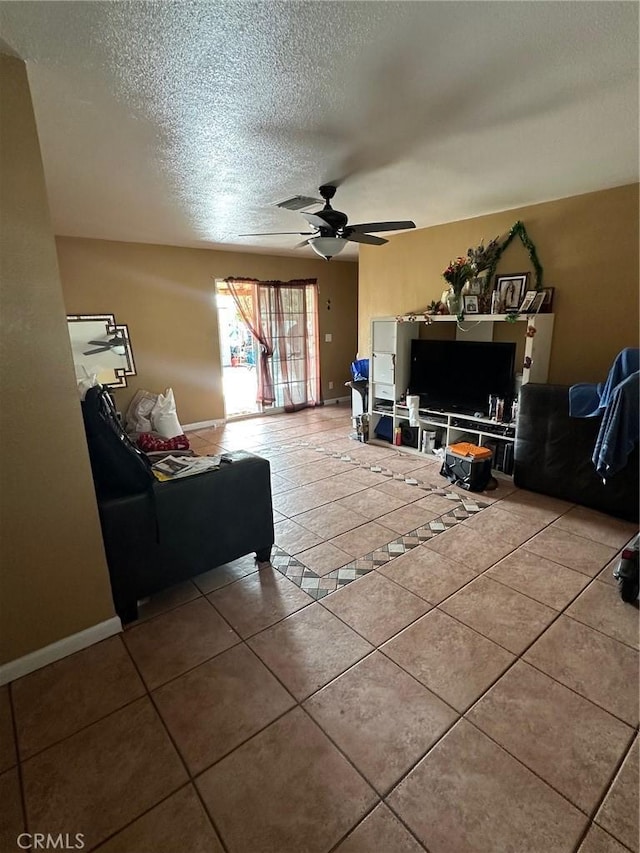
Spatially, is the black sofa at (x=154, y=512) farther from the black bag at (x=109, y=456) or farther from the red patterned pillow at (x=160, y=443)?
the red patterned pillow at (x=160, y=443)

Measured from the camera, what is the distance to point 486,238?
4.05m

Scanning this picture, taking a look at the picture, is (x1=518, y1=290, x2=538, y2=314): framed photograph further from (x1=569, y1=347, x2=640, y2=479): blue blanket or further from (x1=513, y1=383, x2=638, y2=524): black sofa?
(x1=569, y1=347, x2=640, y2=479): blue blanket

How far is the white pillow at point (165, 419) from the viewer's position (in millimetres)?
5055

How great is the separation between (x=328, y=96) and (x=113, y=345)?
414 centimetres

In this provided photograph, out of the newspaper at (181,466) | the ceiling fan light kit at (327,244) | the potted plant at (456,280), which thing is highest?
the ceiling fan light kit at (327,244)

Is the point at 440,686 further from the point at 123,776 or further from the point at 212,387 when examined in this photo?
the point at 212,387

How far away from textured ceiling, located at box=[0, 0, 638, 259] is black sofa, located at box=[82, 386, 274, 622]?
4.45 feet

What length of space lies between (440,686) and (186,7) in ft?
8.62

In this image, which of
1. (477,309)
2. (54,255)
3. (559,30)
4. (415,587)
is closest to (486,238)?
(477,309)

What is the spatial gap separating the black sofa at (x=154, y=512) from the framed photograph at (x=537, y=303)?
9.21ft

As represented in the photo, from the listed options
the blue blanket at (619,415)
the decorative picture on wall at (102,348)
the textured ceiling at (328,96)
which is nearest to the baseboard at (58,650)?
the textured ceiling at (328,96)

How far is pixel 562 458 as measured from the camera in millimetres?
3291

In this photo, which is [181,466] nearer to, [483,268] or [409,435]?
[409,435]

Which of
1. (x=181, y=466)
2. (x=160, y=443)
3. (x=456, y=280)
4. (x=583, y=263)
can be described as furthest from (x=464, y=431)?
(x=160, y=443)
